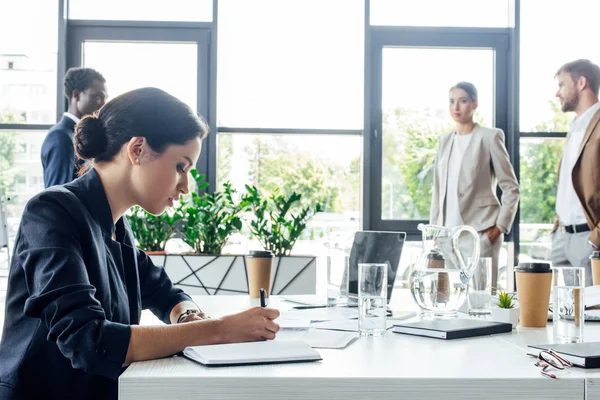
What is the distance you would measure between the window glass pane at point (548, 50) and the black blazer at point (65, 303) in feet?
11.2

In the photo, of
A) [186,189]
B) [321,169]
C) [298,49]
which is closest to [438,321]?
[186,189]

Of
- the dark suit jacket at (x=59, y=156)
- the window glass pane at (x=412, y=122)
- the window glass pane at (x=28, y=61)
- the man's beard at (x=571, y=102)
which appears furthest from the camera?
the window glass pane at (x=412, y=122)

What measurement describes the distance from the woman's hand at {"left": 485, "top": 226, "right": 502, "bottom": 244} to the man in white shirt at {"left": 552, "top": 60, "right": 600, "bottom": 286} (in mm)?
299

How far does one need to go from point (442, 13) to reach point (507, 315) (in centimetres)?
319

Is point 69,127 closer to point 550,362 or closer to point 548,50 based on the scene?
point 550,362

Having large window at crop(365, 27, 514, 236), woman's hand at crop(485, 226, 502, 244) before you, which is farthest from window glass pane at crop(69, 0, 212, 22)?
woman's hand at crop(485, 226, 502, 244)

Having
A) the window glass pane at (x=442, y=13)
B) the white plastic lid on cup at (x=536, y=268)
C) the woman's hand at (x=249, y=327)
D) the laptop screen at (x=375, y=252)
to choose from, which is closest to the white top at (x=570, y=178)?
the window glass pane at (x=442, y=13)

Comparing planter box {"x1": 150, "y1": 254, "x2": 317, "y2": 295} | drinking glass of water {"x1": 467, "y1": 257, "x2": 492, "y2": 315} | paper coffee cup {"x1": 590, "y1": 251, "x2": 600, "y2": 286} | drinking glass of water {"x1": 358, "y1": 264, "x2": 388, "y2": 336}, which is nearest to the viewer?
drinking glass of water {"x1": 358, "y1": 264, "x2": 388, "y2": 336}

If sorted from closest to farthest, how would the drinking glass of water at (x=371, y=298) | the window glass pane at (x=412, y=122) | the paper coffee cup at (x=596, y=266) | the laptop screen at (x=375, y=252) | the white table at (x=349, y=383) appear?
the white table at (x=349, y=383), the drinking glass of water at (x=371, y=298), the laptop screen at (x=375, y=252), the paper coffee cup at (x=596, y=266), the window glass pane at (x=412, y=122)

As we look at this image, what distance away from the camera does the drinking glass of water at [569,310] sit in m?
1.38

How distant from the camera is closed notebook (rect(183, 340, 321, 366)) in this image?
1164mm

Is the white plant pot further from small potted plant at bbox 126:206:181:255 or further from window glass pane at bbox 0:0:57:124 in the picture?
window glass pane at bbox 0:0:57:124

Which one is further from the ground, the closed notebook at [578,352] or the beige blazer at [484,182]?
the beige blazer at [484,182]

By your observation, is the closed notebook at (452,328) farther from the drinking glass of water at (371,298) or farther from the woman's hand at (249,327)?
the woman's hand at (249,327)
